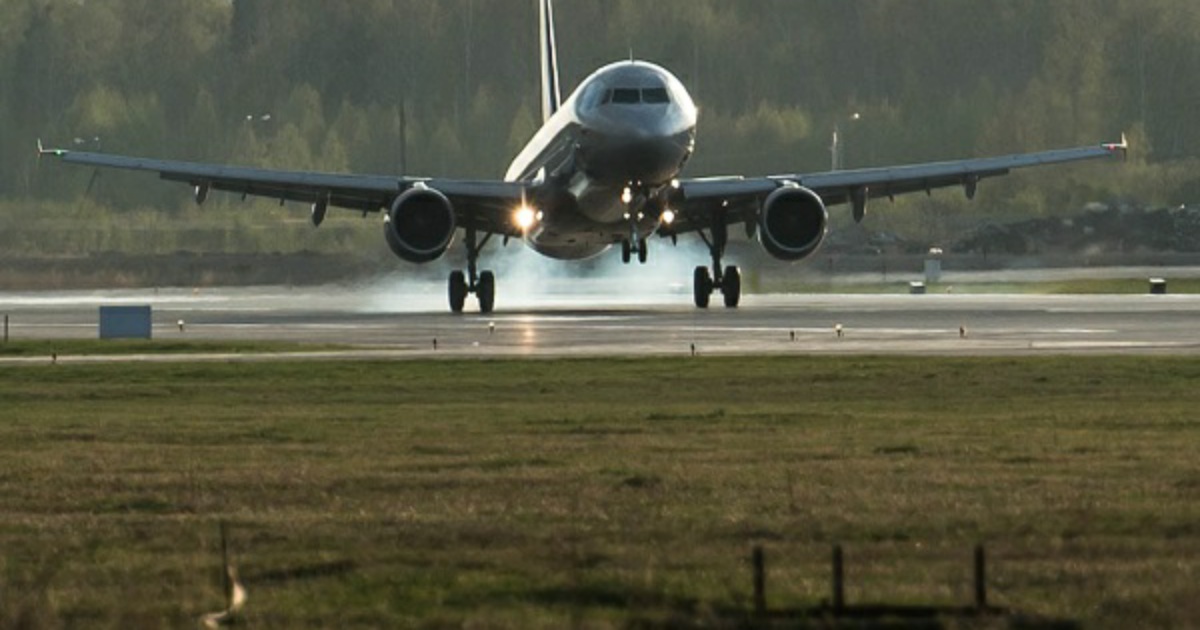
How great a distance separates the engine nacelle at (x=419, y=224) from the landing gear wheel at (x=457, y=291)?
359 centimetres

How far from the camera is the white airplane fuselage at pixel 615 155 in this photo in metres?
64.3

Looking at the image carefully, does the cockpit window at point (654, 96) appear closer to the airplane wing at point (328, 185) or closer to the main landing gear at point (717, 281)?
the airplane wing at point (328, 185)

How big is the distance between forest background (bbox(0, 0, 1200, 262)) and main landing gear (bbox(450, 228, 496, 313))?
28.6 metres

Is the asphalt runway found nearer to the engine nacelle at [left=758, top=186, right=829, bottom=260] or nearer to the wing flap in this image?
the engine nacelle at [left=758, top=186, right=829, bottom=260]

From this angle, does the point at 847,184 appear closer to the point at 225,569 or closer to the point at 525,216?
the point at 525,216

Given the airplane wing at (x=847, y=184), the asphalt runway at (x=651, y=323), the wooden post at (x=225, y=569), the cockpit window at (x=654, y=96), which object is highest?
the cockpit window at (x=654, y=96)

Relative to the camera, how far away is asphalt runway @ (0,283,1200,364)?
53.5 metres

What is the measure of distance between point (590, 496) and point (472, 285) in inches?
1849

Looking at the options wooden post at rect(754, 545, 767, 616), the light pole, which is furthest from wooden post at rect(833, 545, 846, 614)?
the light pole

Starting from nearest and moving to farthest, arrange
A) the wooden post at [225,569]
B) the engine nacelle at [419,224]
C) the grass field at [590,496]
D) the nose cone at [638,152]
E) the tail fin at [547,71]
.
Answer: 1. the grass field at [590,496]
2. the wooden post at [225,569]
3. the nose cone at [638,152]
4. the engine nacelle at [419,224]
5. the tail fin at [547,71]

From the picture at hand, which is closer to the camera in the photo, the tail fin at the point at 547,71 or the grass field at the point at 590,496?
the grass field at the point at 590,496

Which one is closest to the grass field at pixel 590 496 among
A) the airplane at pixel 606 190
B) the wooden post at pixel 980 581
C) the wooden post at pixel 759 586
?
the wooden post at pixel 759 586

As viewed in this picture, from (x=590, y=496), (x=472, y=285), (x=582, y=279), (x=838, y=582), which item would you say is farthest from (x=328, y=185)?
(x=838, y=582)

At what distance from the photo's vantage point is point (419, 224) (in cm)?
6875
